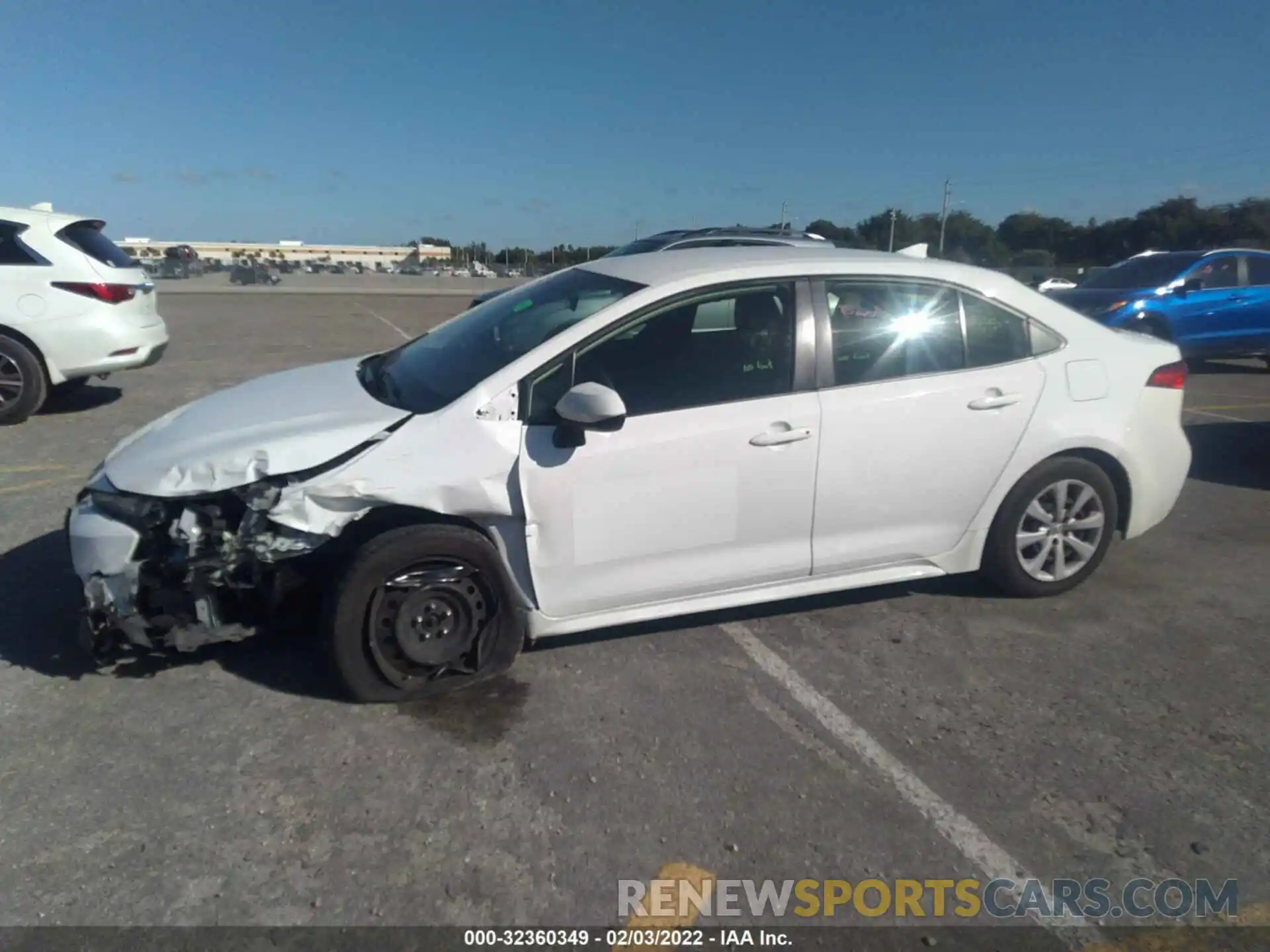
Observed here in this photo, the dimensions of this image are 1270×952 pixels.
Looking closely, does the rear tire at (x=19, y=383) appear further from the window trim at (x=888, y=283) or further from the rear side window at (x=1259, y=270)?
the rear side window at (x=1259, y=270)

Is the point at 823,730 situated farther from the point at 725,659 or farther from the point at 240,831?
the point at 240,831

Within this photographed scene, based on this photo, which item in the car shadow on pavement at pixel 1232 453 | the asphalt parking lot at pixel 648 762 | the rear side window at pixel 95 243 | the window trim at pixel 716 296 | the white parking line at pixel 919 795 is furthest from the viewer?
the rear side window at pixel 95 243

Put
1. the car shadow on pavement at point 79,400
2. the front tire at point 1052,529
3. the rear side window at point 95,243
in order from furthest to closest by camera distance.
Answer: the car shadow on pavement at point 79,400 → the rear side window at point 95,243 → the front tire at point 1052,529

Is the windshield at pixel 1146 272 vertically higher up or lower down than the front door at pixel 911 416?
higher up

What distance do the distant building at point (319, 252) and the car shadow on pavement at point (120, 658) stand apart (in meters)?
121

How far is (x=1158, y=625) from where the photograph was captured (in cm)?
410

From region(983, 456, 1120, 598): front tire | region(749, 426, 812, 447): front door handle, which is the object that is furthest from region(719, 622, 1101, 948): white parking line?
region(983, 456, 1120, 598): front tire

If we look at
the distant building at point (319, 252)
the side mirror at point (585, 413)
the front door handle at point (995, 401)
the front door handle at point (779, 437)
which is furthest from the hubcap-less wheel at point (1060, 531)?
the distant building at point (319, 252)

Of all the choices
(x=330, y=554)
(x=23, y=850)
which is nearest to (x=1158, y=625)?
(x=330, y=554)

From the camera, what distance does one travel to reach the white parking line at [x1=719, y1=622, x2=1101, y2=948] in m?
2.39

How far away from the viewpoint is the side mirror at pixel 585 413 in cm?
320

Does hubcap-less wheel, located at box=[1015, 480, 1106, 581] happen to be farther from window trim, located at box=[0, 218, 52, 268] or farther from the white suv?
window trim, located at box=[0, 218, 52, 268]

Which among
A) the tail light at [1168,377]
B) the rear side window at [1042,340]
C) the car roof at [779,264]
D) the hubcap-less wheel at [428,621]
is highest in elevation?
the car roof at [779,264]

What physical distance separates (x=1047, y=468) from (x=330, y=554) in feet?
10.4
